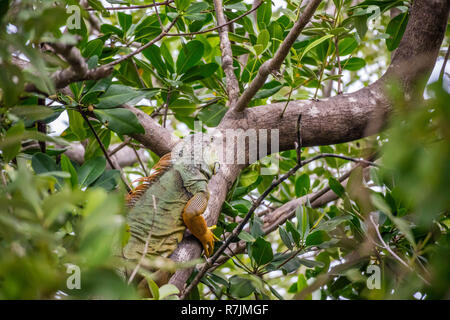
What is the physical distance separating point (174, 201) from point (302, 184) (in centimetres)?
115

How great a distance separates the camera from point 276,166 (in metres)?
3.64

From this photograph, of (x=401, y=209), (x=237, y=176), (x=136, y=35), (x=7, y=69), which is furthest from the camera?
(x=136, y=35)

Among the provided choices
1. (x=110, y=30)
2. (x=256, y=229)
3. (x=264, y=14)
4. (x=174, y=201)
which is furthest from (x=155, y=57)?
(x=256, y=229)

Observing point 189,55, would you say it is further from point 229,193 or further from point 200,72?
point 229,193

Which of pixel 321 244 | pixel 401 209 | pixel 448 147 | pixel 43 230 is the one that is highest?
pixel 448 147

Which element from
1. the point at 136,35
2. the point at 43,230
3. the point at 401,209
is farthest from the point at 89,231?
the point at 136,35

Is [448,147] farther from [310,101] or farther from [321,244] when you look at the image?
[310,101]

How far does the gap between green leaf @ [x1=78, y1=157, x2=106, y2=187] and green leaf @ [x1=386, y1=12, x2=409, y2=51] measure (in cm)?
224

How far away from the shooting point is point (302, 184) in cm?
322

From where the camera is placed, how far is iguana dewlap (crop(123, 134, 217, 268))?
2.33 metres

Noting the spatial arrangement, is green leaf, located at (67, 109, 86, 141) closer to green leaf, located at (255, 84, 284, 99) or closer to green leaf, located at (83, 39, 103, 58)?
green leaf, located at (83, 39, 103, 58)

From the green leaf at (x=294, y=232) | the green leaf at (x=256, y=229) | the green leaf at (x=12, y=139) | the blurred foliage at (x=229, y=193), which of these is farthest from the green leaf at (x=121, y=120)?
the green leaf at (x=294, y=232)

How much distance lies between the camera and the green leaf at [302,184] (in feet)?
10.5
